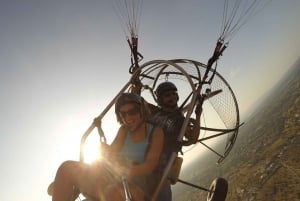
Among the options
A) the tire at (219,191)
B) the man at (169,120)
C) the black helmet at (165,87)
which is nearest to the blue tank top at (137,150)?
the man at (169,120)

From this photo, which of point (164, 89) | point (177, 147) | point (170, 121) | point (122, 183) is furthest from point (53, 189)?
point (164, 89)

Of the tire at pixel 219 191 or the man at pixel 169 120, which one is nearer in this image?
the man at pixel 169 120

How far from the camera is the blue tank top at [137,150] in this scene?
5098 mm

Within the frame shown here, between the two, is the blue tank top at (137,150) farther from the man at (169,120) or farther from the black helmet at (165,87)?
the black helmet at (165,87)

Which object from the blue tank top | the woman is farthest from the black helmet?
the blue tank top

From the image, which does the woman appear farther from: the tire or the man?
the tire

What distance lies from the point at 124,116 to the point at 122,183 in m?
1.14

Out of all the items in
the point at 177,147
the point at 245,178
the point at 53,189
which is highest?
the point at 53,189

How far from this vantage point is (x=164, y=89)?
7332 mm

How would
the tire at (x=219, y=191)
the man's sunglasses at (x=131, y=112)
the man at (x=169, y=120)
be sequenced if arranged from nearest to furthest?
the man's sunglasses at (x=131, y=112)
the man at (x=169, y=120)
the tire at (x=219, y=191)

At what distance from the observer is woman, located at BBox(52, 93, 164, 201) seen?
451cm

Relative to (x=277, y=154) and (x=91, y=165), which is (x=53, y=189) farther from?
(x=277, y=154)

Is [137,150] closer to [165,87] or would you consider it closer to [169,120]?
[169,120]

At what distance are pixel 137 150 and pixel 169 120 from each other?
1.61m
